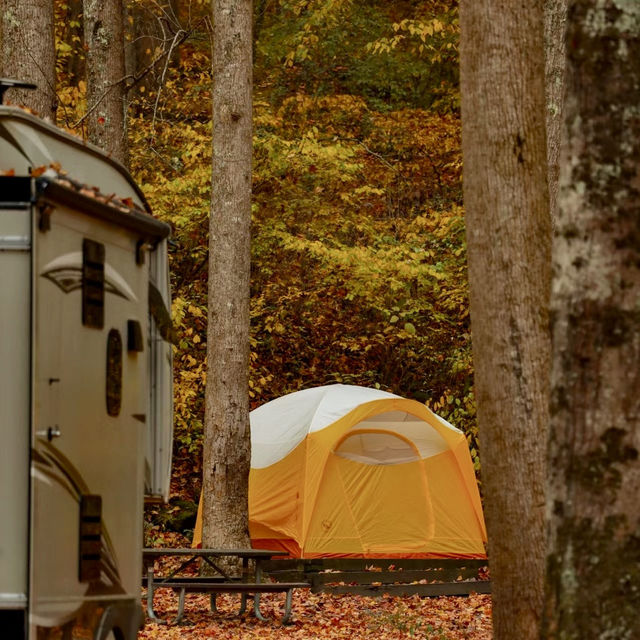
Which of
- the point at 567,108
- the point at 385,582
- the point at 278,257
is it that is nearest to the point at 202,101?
the point at 278,257

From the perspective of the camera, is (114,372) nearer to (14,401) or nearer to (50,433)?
(50,433)

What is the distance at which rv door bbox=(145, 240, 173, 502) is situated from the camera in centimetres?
650

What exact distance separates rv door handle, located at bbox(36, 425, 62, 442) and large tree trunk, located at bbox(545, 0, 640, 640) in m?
2.21

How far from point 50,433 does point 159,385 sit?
150 centimetres

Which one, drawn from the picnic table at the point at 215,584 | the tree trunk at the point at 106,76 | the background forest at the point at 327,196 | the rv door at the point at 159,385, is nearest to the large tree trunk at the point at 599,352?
the rv door at the point at 159,385

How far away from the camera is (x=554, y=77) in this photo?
1045cm

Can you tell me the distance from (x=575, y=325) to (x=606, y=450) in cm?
38

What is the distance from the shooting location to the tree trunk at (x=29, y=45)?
1128cm

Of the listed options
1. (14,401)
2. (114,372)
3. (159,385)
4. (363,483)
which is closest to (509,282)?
(159,385)

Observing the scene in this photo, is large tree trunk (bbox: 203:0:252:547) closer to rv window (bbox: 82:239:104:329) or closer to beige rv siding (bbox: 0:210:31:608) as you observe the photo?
rv window (bbox: 82:239:104:329)

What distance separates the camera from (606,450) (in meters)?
3.66

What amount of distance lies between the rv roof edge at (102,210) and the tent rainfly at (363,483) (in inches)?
319

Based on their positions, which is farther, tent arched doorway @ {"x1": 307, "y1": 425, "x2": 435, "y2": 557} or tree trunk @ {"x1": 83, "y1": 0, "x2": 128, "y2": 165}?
tent arched doorway @ {"x1": 307, "y1": 425, "x2": 435, "y2": 557}

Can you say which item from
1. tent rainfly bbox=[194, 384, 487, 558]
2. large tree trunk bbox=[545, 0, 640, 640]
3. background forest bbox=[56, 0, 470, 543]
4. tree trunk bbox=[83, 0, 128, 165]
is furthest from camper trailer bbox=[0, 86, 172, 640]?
background forest bbox=[56, 0, 470, 543]
